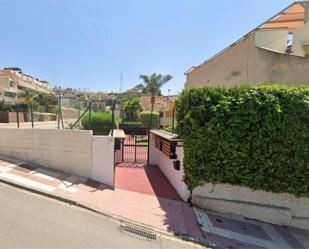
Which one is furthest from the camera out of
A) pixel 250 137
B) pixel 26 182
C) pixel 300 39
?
pixel 300 39

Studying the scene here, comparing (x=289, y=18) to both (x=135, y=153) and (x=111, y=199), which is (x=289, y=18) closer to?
(x=135, y=153)

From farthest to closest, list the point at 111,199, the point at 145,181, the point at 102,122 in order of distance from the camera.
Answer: the point at 102,122, the point at 145,181, the point at 111,199

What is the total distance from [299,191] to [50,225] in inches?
230

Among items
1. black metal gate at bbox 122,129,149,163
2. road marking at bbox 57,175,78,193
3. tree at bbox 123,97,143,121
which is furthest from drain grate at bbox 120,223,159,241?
tree at bbox 123,97,143,121

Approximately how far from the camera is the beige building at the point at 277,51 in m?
9.98

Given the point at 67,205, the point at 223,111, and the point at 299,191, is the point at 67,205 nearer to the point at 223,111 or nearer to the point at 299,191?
the point at 223,111

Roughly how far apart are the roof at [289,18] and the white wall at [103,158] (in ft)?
28.0

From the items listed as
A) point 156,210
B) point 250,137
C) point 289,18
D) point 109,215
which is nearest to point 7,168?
point 109,215

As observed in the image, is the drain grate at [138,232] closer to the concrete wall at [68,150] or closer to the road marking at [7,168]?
the concrete wall at [68,150]

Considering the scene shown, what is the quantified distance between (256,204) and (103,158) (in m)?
4.74

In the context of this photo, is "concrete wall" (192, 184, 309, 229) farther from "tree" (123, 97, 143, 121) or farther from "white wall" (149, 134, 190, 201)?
"tree" (123, 97, 143, 121)

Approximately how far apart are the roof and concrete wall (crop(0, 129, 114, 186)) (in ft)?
29.0

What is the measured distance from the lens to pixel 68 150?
7945 millimetres

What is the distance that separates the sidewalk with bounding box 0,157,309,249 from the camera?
16.7 feet
